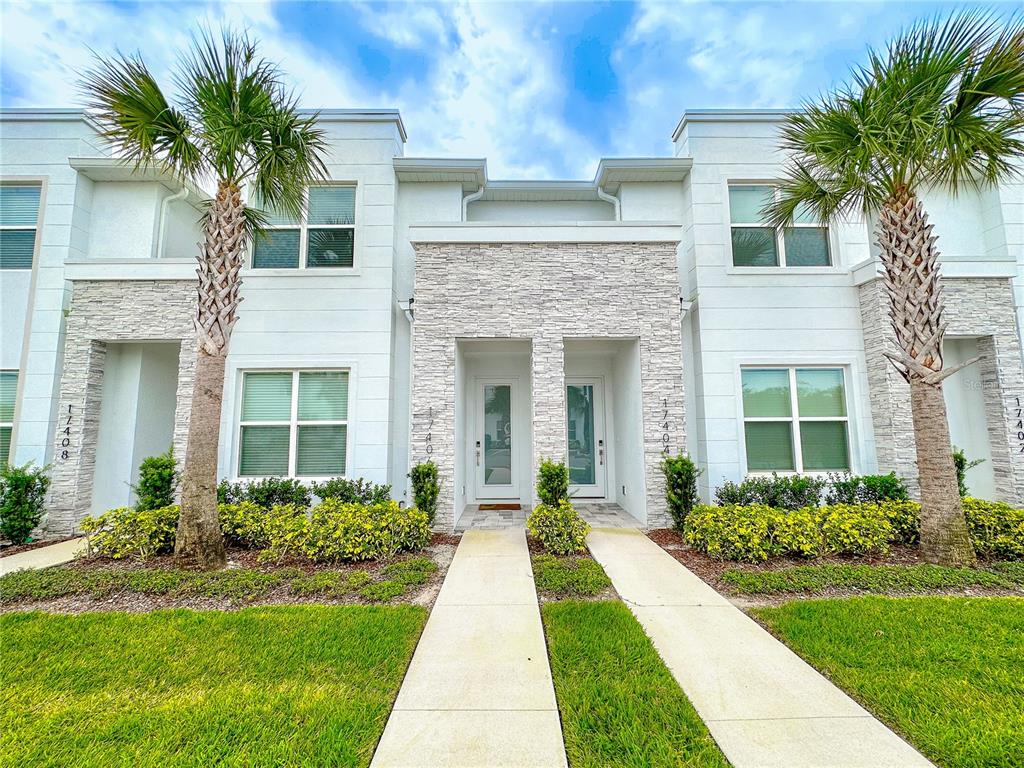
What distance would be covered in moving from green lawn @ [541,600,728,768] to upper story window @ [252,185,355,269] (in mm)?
7961

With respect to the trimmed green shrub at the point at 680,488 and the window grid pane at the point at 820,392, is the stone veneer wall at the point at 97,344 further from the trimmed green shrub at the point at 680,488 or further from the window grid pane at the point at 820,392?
the window grid pane at the point at 820,392

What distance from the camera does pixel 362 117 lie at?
866 centimetres

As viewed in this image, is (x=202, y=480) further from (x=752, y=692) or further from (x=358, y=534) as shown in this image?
(x=752, y=692)

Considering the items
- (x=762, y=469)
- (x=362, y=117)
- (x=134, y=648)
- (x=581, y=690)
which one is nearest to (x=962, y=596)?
(x=762, y=469)

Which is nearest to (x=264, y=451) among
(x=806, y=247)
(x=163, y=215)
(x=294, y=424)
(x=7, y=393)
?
(x=294, y=424)

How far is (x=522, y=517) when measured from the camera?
27.9 ft

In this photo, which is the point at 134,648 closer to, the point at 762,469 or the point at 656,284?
the point at 656,284

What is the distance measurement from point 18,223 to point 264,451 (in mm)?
6963

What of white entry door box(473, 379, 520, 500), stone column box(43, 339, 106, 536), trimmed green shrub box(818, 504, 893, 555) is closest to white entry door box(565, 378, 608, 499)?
white entry door box(473, 379, 520, 500)

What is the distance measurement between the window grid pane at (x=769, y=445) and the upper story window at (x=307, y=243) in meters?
8.98

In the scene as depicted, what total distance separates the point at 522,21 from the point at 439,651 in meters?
13.5

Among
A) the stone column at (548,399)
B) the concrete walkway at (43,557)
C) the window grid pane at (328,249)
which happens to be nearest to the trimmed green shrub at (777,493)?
the stone column at (548,399)

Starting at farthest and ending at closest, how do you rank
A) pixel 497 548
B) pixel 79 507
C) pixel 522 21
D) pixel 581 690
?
pixel 522 21
pixel 79 507
pixel 497 548
pixel 581 690

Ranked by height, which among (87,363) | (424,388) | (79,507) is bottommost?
(79,507)
